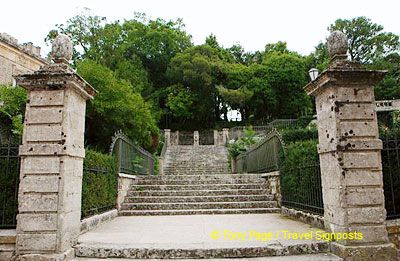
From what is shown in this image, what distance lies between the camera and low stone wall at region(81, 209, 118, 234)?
5249 millimetres

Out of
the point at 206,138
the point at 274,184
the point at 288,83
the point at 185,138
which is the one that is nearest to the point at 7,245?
the point at 274,184

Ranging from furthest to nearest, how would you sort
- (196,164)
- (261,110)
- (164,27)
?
(164,27), (261,110), (196,164)

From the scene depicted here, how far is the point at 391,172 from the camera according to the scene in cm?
473

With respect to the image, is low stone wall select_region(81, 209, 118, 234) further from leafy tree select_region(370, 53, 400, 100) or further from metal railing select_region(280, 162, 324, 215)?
leafy tree select_region(370, 53, 400, 100)

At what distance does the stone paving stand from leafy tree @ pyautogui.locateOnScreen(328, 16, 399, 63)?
3679cm

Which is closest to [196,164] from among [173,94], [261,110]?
[173,94]

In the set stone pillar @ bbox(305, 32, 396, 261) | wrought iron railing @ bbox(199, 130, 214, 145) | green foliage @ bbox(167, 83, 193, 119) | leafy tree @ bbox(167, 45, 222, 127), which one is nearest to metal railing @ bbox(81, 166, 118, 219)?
stone pillar @ bbox(305, 32, 396, 261)

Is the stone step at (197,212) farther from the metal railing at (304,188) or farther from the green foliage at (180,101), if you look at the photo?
the green foliage at (180,101)

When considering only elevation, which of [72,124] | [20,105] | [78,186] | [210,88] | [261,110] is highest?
[210,88]

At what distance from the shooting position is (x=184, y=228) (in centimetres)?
571

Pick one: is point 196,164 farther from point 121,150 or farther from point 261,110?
point 261,110

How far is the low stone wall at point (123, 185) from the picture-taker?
25.6 feet

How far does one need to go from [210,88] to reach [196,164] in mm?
16576

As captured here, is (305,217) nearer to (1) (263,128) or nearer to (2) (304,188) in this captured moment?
(2) (304,188)
